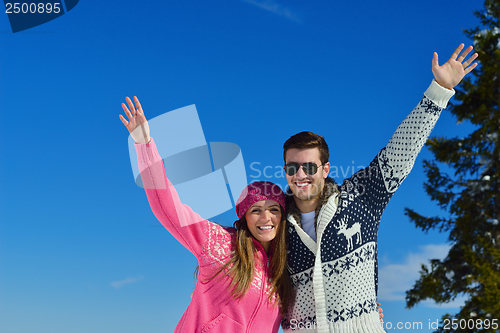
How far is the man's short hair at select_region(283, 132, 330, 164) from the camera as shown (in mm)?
3758

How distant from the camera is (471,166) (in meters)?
11.9

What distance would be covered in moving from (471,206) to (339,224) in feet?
29.8

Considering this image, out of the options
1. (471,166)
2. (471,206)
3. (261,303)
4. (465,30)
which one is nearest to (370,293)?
(261,303)

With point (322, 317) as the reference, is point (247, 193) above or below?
above

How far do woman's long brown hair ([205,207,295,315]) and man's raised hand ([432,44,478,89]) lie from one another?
5.98ft

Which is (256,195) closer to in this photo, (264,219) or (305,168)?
(264,219)

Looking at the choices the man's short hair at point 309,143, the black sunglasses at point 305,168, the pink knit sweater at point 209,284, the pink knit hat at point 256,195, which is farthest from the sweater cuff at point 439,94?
the pink knit sweater at point 209,284

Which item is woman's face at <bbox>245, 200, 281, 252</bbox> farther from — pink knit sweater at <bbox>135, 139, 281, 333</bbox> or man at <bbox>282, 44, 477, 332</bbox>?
pink knit sweater at <bbox>135, 139, 281, 333</bbox>

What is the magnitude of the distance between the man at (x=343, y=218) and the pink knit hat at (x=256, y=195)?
0.17 meters

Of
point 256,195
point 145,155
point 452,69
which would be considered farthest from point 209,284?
point 452,69

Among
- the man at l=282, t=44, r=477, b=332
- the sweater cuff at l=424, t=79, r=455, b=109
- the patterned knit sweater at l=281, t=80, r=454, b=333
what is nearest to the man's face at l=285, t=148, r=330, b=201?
the man at l=282, t=44, r=477, b=332

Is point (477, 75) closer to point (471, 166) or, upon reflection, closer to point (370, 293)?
point (471, 166)

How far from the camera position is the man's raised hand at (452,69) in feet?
11.5

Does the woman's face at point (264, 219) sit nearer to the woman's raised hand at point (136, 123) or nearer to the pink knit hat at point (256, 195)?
the pink knit hat at point (256, 195)
